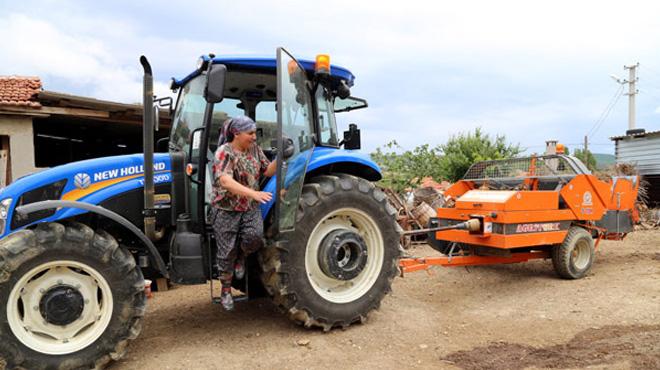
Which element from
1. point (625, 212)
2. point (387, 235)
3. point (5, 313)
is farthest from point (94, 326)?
point (625, 212)

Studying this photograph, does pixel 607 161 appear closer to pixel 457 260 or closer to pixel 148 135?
pixel 457 260

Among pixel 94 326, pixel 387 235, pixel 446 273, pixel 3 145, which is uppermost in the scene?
pixel 3 145

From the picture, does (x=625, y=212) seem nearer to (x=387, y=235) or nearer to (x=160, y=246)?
(x=387, y=235)

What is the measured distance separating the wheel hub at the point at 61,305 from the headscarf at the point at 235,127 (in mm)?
1505

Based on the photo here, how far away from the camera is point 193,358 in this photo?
3.56 metres

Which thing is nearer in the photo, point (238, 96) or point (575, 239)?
point (238, 96)

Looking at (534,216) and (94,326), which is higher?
(534,216)


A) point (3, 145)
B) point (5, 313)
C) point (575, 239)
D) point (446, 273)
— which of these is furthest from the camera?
point (3, 145)

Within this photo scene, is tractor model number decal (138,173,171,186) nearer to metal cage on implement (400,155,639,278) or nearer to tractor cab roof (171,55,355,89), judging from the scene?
tractor cab roof (171,55,355,89)

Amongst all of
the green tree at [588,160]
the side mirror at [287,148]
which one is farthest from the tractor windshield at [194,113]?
the green tree at [588,160]

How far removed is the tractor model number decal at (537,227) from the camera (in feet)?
18.5

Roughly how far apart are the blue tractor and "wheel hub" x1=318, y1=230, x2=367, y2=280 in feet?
0.04

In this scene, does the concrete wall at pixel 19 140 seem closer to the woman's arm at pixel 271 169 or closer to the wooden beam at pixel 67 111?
the wooden beam at pixel 67 111

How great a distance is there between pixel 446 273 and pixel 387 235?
107 inches
